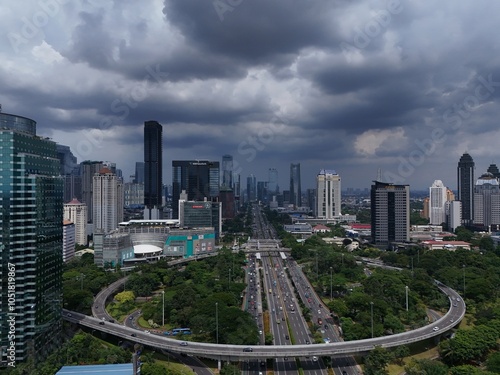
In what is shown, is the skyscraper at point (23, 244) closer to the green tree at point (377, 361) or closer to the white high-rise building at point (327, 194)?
the green tree at point (377, 361)

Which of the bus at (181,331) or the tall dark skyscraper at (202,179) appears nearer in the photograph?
the bus at (181,331)

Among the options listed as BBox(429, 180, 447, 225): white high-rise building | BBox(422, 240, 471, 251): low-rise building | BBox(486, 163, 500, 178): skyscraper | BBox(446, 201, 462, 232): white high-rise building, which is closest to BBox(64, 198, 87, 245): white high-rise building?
BBox(422, 240, 471, 251): low-rise building

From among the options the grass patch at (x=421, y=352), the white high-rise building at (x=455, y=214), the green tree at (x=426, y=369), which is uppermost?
the white high-rise building at (x=455, y=214)

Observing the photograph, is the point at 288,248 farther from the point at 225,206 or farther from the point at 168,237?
the point at 225,206

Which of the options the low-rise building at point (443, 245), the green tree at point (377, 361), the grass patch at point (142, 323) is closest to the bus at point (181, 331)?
the grass patch at point (142, 323)

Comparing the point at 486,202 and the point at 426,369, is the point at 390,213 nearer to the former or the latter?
the point at 486,202

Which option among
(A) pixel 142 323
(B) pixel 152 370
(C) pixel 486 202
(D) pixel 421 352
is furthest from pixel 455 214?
(B) pixel 152 370
